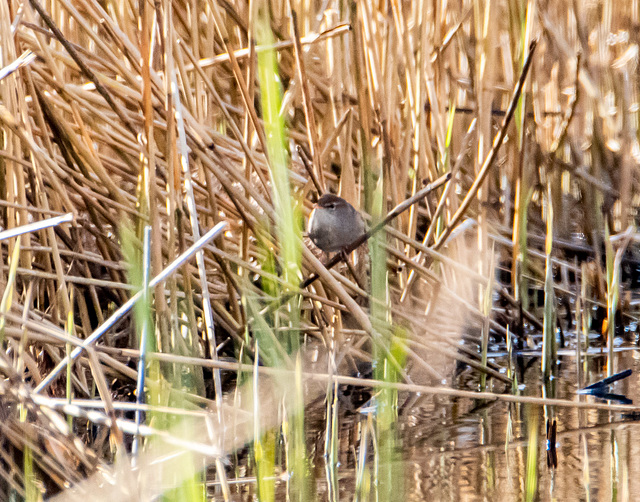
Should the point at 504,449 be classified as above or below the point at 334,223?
below

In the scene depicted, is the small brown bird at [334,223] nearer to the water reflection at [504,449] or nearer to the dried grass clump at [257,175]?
the dried grass clump at [257,175]

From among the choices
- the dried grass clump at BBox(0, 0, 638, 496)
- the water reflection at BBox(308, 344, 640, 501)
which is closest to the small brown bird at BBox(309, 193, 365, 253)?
the dried grass clump at BBox(0, 0, 638, 496)

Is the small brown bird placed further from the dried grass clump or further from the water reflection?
the water reflection

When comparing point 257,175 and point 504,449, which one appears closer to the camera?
point 504,449

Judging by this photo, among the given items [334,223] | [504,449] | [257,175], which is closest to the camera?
[504,449]

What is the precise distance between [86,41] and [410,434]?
1.70m

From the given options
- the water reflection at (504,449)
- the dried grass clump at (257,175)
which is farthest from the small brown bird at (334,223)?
the water reflection at (504,449)

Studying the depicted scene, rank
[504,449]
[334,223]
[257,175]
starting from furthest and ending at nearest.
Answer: [257,175] < [334,223] < [504,449]

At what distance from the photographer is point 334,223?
2.28 metres

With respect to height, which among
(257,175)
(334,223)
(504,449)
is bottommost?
(504,449)

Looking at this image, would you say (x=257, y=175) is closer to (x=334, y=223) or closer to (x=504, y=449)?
(x=334, y=223)

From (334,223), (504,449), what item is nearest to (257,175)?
(334,223)

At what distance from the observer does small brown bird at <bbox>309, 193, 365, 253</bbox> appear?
228 centimetres

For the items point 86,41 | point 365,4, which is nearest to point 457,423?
point 365,4
